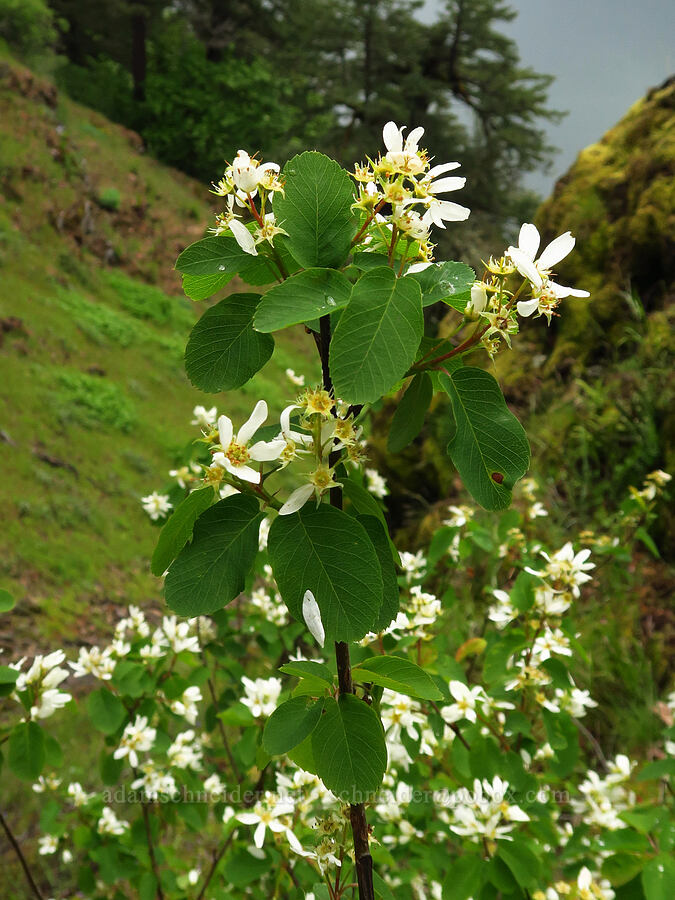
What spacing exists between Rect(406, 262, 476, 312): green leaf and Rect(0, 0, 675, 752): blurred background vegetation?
1369 mm

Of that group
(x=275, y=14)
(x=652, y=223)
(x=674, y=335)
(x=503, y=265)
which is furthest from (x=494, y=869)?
(x=275, y=14)

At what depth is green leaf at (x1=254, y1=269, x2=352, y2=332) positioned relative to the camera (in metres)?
0.54

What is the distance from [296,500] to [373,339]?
0.51 feet

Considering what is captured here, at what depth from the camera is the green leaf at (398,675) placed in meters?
0.61

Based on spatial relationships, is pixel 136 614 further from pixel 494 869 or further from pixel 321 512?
pixel 321 512

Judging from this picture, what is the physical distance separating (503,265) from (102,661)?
3.91 ft

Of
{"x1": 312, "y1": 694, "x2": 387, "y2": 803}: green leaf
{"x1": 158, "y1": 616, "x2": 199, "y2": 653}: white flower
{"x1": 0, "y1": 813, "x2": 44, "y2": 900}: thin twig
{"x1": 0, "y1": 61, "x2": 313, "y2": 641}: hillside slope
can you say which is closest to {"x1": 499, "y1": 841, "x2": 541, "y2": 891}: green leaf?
{"x1": 312, "y1": 694, "x2": 387, "y2": 803}: green leaf

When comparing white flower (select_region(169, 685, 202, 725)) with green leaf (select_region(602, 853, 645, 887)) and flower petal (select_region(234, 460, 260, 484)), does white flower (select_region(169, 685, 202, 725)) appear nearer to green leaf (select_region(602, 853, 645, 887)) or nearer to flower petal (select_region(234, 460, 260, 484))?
green leaf (select_region(602, 853, 645, 887))

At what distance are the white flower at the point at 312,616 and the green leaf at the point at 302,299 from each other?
0.23 metres

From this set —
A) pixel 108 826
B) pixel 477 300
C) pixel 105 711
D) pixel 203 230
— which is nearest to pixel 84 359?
pixel 203 230

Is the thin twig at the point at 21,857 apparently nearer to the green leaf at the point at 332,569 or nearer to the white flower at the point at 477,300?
the green leaf at the point at 332,569

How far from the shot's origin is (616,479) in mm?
3297

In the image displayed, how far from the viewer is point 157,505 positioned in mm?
1773

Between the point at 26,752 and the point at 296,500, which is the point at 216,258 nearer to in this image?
the point at 296,500
